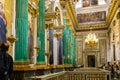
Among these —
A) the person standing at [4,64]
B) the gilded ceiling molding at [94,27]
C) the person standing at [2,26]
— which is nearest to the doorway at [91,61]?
the gilded ceiling molding at [94,27]

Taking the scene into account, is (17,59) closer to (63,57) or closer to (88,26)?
(63,57)

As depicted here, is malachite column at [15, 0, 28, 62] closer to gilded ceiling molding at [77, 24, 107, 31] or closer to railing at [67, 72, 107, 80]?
railing at [67, 72, 107, 80]

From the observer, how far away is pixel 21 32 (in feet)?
19.6

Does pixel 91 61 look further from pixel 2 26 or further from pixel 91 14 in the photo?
pixel 2 26

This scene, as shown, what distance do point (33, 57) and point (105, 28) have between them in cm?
1849

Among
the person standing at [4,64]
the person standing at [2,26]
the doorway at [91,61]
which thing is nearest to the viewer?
the person standing at [4,64]

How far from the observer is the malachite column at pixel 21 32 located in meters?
5.89

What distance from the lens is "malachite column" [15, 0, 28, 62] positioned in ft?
19.3

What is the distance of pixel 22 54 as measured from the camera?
5.91 meters

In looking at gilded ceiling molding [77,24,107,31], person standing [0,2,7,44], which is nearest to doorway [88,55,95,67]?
gilded ceiling molding [77,24,107,31]

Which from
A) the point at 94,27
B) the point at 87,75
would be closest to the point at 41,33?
the point at 87,75

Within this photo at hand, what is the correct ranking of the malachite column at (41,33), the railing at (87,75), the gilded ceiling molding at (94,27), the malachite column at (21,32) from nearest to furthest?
the malachite column at (21,32) → the railing at (87,75) → the malachite column at (41,33) → the gilded ceiling molding at (94,27)

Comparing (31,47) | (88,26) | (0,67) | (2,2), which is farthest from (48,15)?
(88,26)

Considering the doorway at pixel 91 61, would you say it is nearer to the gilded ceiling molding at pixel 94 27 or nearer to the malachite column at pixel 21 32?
the gilded ceiling molding at pixel 94 27
